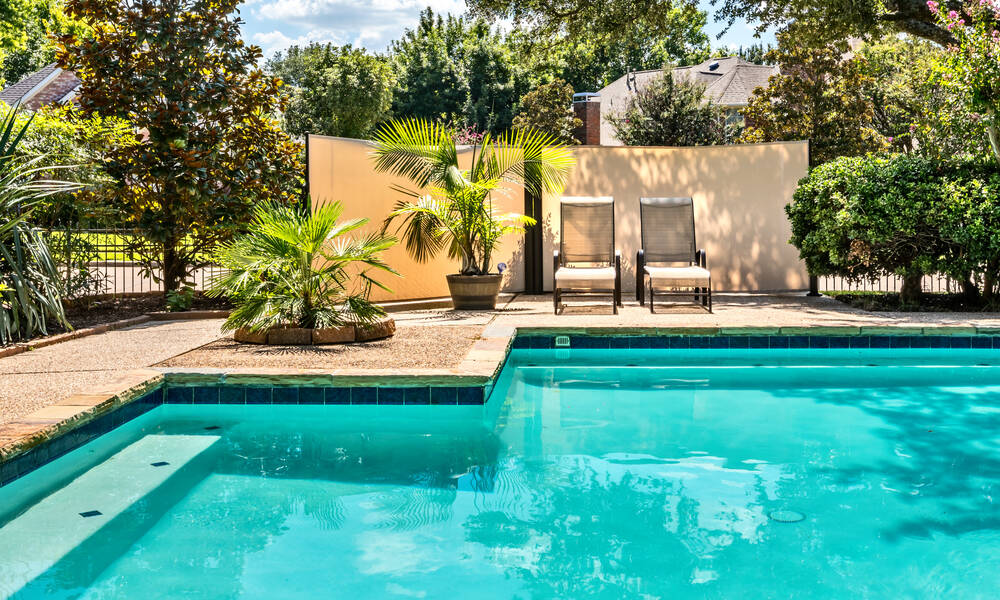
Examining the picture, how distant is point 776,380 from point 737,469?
249cm

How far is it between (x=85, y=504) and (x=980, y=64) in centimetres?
851

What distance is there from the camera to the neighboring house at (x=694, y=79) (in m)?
32.3

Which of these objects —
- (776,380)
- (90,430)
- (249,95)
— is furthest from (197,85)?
(776,380)

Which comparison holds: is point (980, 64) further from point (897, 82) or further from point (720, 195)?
point (897, 82)

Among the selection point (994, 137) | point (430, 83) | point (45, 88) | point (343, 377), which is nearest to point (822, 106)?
point (994, 137)

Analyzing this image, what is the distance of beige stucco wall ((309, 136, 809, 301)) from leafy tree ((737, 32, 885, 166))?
8.21 metres

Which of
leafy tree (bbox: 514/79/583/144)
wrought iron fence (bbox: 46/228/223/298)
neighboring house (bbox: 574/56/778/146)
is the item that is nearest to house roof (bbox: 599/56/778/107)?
neighboring house (bbox: 574/56/778/146)

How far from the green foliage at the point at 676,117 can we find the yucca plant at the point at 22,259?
1919cm

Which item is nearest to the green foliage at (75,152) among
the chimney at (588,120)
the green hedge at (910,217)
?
the green hedge at (910,217)

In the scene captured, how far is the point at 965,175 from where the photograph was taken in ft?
27.9

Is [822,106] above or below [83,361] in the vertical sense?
above

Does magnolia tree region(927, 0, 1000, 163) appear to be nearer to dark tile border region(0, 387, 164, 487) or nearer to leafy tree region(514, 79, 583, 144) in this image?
dark tile border region(0, 387, 164, 487)

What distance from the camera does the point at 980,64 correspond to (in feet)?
26.1

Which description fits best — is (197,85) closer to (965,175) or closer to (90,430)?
(90,430)
